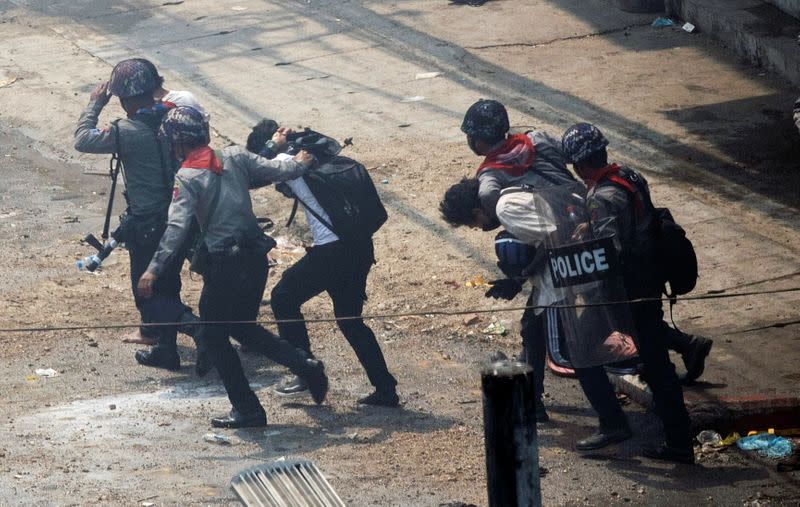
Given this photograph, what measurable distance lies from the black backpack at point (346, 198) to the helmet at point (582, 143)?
1.14m

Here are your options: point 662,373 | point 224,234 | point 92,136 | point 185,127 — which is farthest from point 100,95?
point 662,373

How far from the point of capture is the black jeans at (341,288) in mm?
6625

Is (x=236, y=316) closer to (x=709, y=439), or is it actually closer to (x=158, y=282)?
(x=158, y=282)

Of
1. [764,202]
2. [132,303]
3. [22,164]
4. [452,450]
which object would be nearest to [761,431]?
[452,450]

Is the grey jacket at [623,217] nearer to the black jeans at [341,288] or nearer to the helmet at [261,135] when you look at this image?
the black jeans at [341,288]

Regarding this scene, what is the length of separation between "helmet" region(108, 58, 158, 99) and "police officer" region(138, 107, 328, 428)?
2.91 feet

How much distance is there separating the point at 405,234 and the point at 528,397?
5.33m

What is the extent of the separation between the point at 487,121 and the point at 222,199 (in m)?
1.45

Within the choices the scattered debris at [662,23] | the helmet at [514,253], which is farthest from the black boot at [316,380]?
the scattered debris at [662,23]

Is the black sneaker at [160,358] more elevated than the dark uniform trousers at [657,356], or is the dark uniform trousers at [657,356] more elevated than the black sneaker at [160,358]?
the dark uniform trousers at [657,356]

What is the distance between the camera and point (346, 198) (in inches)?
257

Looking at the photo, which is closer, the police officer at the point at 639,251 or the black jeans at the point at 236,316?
the police officer at the point at 639,251

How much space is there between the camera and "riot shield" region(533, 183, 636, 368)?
19.2ft

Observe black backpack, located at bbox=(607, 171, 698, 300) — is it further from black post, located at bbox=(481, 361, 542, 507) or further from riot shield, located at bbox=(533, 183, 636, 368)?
black post, located at bbox=(481, 361, 542, 507)
